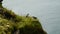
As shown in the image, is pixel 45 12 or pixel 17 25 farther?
pixel 45 12

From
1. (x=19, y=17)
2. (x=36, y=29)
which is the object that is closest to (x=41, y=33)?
(x=36, y=29)

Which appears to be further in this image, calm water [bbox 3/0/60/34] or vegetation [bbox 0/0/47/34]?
calm water [bbox 3/0/60/34]

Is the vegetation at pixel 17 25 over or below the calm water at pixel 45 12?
over

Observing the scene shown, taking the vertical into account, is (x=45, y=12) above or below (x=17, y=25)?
below

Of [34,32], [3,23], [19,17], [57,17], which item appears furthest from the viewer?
[57,17]

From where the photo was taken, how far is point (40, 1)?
33719 millimetres

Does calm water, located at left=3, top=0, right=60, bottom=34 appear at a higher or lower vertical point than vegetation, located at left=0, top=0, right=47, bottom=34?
lower

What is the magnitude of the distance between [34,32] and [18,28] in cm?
45

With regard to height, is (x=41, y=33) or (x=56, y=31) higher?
(x=41, y=33)

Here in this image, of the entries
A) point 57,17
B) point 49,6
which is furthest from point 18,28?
point 49,6

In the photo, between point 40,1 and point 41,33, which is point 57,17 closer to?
point 40,1

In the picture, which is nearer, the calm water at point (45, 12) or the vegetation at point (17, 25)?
the vegetation at point (17, 25)

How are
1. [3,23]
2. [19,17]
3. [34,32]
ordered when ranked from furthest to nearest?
1. [19,17]
2. [34,32]
3. [3,23]

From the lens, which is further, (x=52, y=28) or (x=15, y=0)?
(x=15, y=0)
